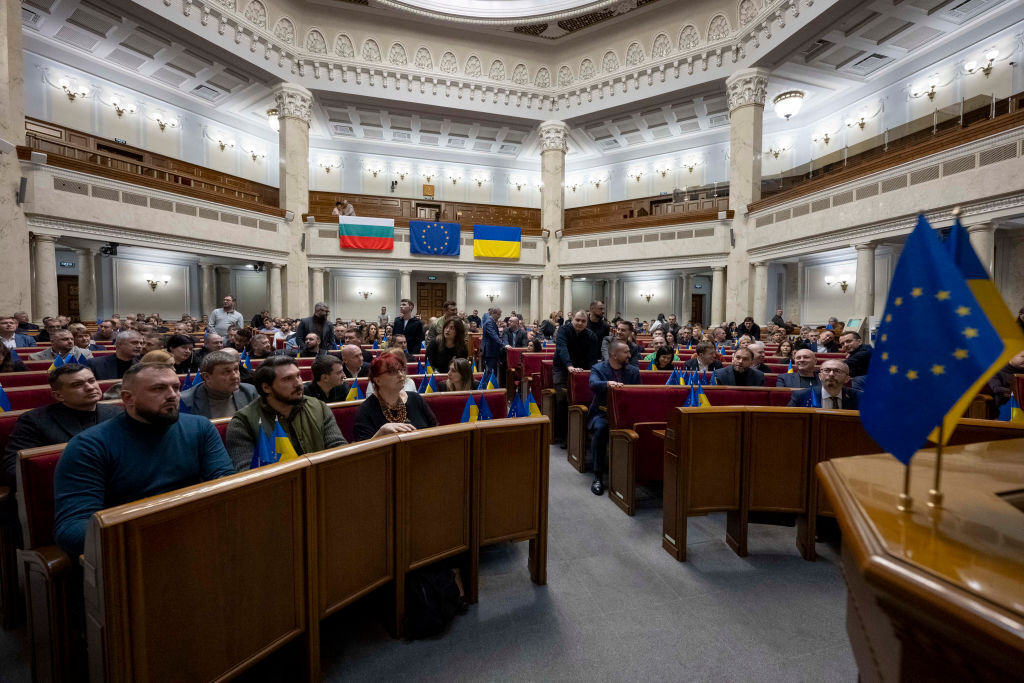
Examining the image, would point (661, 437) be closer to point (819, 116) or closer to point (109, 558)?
point (109, 558)

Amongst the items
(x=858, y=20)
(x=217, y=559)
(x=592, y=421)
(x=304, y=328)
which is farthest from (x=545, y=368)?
(x=858, y=20)

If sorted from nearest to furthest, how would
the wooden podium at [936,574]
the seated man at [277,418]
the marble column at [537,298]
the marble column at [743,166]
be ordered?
1. the wooden podium at [936,574]
2. the seated man at [277,418]
3. the marble column at [743,166]
4. the marble column at [537,298]

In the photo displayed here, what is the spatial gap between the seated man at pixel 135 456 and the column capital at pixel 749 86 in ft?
54.3

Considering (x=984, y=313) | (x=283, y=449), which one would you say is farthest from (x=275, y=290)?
(x=984, y=313)

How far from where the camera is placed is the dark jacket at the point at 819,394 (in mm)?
3542

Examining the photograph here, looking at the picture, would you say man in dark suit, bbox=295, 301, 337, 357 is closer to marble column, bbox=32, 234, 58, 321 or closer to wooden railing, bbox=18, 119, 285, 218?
marble column, bbox=32, 234, 58, 321

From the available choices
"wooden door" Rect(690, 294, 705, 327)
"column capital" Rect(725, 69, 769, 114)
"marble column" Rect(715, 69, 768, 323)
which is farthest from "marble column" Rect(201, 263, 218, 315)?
"wooden door" Rect(690, 294, 705, 327)

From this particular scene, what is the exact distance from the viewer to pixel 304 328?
22.1 ft

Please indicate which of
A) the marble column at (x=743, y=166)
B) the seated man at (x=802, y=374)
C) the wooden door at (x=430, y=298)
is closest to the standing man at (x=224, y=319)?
the seated man at (x=802, y=374)

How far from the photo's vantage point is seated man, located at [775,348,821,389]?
412cm

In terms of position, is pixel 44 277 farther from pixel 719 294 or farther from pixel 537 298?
pixel 719 294

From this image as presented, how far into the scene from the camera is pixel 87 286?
13.2 m

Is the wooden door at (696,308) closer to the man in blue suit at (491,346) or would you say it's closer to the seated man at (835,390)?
the man in blue suit at (491,346)

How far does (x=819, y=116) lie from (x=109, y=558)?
73.2ft
